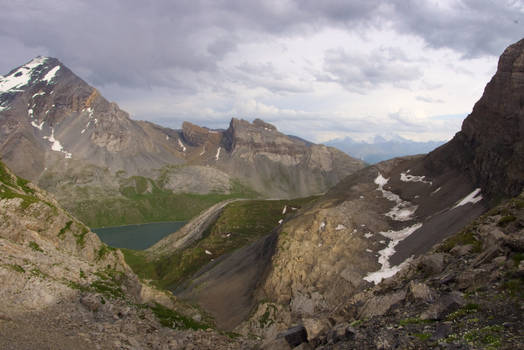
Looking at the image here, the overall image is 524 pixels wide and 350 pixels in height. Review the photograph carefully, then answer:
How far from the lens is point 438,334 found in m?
15.9

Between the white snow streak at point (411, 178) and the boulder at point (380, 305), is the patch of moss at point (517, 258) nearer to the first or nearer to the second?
the boulder at point (380, 305)

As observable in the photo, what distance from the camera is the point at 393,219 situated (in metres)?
85.1

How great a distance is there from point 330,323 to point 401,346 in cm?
952

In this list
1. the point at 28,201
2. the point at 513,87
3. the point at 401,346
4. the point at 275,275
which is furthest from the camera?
the point at 513,87

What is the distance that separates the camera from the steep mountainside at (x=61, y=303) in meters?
22.6

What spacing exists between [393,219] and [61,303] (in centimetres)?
7541

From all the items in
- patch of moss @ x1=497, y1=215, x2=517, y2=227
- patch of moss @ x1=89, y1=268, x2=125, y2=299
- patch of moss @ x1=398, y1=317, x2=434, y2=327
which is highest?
patch of moss @ x1=497, y1=215, x2=517, y2=227

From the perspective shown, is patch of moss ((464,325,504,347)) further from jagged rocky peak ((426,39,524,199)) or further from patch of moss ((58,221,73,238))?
jagged rocky peak ((426,39,524,199))

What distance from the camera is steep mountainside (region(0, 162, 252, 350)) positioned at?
2258 centimetres

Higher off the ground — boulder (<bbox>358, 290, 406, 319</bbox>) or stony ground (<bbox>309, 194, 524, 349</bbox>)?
stony ground (<bbox>309, 194, 524, 349</bbox>)

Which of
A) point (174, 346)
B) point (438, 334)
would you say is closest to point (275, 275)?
point (174, 346)

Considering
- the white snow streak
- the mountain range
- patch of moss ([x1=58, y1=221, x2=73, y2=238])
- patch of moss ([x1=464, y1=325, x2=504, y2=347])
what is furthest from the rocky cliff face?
patch of moss ([x1=464, y1=325, x2=504, y2=347])

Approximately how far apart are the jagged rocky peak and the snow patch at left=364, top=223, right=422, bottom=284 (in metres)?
18.0

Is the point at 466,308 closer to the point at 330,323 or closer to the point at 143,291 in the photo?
the point at 330,323
